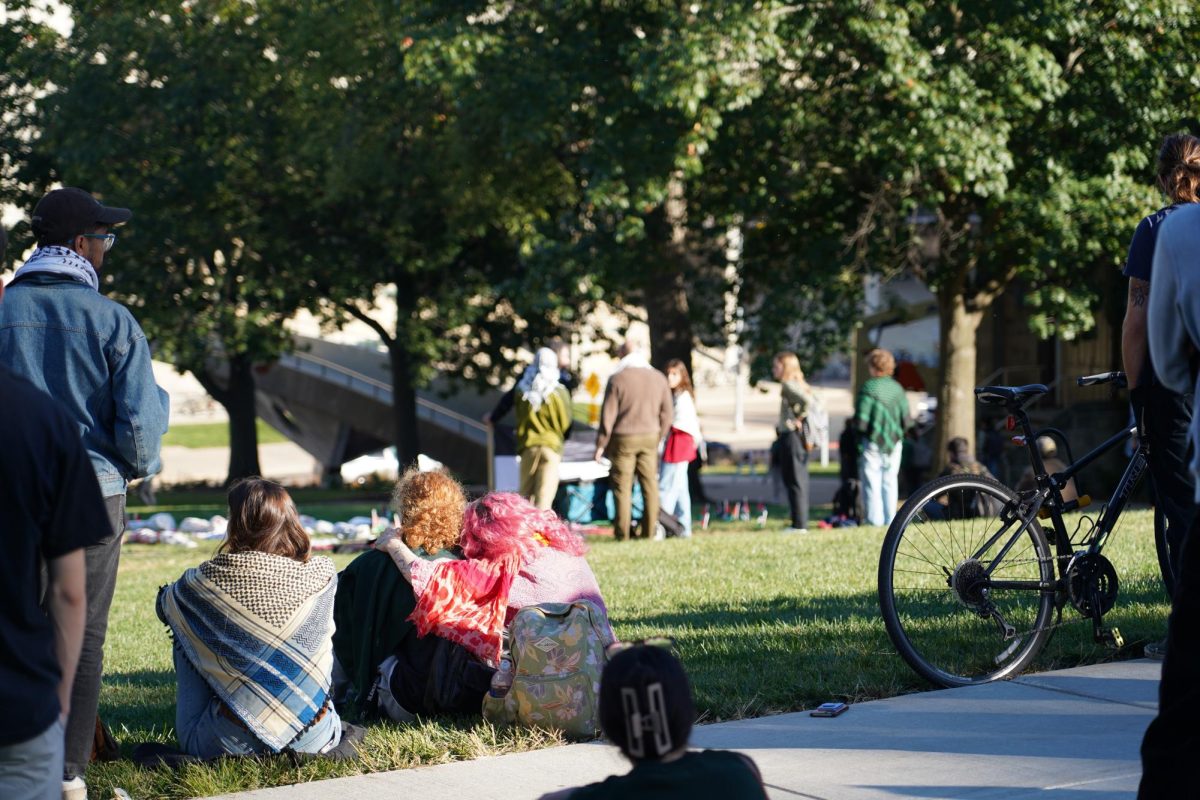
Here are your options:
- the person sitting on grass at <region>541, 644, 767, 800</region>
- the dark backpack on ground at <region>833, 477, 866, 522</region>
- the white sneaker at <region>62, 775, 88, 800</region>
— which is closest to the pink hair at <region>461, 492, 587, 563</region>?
the white sneaker at <region>62, 775, 88, 800</region>

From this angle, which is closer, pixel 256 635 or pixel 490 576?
pixel 256 635

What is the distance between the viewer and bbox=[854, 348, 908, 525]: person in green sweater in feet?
43.7

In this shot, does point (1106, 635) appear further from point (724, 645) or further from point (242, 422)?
point (242, 422)

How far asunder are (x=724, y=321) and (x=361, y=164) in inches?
236

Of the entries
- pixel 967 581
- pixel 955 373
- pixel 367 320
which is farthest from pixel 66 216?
pixel 367 320

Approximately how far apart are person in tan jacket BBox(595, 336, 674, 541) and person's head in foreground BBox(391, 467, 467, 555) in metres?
7.09

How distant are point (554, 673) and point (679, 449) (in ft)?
29.2

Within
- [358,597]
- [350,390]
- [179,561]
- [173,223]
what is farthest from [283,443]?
[358,597]

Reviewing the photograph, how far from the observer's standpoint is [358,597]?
5738 mm

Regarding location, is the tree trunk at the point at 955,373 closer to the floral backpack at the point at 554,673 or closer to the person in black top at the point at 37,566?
the floral backpack at the point at 554,673

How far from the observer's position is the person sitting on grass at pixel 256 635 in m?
4.90

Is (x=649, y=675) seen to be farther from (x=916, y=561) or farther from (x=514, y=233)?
(x=514, y=233)

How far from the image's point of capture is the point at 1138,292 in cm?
478

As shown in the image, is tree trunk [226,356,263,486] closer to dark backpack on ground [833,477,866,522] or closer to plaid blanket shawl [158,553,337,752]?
dark backpack on ground [833,477,866,522]
